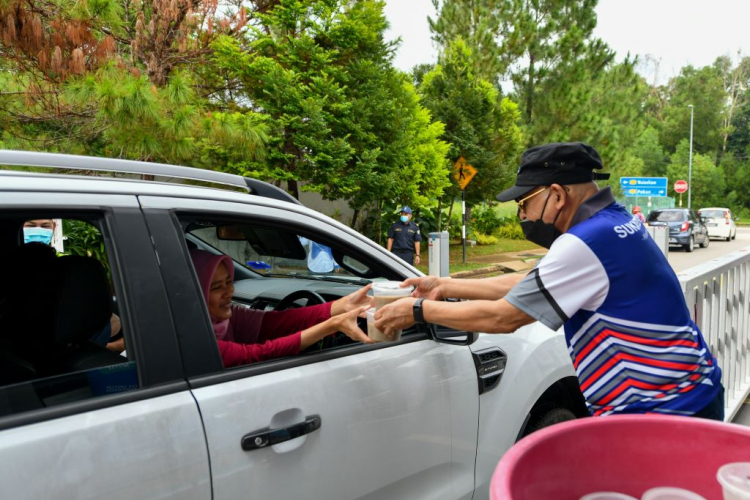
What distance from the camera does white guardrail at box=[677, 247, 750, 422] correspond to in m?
3.78

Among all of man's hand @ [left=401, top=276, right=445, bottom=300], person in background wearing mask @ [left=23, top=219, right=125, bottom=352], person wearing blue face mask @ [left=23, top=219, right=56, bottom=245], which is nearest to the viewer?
man's hand @ [left=401, top=276, right=445, bottom=300]

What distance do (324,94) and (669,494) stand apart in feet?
43.1

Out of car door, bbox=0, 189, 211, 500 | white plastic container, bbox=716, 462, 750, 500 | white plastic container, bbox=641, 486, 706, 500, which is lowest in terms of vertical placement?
white plastic container, bbox=641, 486, 706, 500

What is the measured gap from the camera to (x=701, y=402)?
1859 millimetres

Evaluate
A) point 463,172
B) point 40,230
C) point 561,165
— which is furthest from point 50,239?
point 463,172

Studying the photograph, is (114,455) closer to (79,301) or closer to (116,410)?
(116,410)

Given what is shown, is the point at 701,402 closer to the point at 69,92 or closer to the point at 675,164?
the point at 69,92

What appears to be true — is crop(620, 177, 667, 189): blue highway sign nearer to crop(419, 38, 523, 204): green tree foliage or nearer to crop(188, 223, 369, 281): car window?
crop(419, 38, 523, 204): green tree foliage

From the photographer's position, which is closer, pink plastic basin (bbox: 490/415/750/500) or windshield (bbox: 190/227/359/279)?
pink plastic basin (bbox: 490/415/750/500)

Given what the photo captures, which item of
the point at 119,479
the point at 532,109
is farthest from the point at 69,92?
the point at 532,109

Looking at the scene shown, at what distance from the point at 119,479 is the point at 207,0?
29.5 feet

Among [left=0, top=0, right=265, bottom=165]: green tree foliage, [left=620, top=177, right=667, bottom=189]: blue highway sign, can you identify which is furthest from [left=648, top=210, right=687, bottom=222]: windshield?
[left=0, top=0, right=265, bottom=165]: green tree foliage

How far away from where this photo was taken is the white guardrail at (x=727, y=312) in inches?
149

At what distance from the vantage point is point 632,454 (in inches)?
57.8
